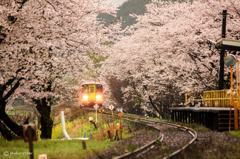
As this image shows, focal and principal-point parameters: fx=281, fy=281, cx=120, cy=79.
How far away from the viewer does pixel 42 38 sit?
11555 mm

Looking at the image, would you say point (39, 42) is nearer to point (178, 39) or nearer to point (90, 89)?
point (178, 39)

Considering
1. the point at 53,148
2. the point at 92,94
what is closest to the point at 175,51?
the point at 92,94

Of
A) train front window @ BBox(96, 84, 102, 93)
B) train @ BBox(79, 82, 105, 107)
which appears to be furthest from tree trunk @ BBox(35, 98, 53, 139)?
train front window @ BBox(96, 84, 102, 93)

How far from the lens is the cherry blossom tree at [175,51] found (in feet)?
68.9

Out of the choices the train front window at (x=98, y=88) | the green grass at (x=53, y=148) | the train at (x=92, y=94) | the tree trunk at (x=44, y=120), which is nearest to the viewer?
the green grass at (x=53, y=148)

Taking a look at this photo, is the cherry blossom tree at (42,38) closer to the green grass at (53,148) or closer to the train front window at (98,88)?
the green grass at (53,148)

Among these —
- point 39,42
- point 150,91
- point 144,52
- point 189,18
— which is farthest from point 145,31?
point 39,42

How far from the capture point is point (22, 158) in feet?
30.2

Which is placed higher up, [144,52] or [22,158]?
[144,52]

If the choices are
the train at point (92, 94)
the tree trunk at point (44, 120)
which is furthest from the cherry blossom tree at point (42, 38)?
the train at point (92, 94)

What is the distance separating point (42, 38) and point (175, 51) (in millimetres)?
16373

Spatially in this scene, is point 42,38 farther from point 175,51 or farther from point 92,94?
point 92,94

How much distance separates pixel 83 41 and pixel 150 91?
63.7 ft

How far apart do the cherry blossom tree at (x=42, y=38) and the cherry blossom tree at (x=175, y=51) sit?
5901 millimetres
